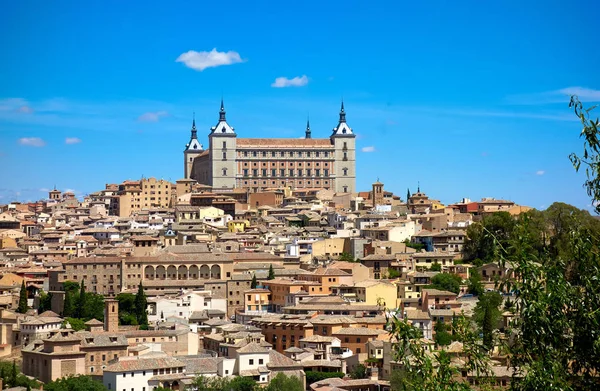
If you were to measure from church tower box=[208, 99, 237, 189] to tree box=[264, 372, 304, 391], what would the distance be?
64541mm

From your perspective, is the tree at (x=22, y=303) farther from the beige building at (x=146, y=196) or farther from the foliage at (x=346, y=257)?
the beige building at (x=146, y=196)

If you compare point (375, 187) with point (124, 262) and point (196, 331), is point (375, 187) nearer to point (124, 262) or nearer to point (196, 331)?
point (124, 262)

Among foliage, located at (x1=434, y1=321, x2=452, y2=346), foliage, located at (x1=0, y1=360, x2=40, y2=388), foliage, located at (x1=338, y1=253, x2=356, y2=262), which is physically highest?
foliage, located at (x1=338, y1=253, x2=356, y2=262)

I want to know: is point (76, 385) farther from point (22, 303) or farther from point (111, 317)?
point (22, 303)

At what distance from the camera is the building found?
3944 inches

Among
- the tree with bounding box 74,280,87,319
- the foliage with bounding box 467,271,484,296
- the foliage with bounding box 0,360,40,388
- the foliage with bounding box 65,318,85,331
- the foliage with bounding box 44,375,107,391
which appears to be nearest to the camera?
the foliage with bounding box 44,375,107,391

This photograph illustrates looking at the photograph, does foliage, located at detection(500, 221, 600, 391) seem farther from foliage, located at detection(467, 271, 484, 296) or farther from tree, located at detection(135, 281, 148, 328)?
foliage, located at detection(467, 271, 484, 296)

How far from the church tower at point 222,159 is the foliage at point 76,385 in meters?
Answer: 63.7

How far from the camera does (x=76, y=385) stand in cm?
3444

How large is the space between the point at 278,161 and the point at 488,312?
65346 millimetres

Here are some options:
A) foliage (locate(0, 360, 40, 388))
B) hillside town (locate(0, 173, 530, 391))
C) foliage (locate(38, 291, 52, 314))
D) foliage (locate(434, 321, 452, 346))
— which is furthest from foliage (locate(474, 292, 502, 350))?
foliage (locate(38, 291, 52, 314))

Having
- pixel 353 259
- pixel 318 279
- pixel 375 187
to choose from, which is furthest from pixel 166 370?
pixel 375 187

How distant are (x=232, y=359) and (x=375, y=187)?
149 feet

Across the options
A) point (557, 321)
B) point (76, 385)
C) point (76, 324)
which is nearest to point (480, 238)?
point (76, 324)
